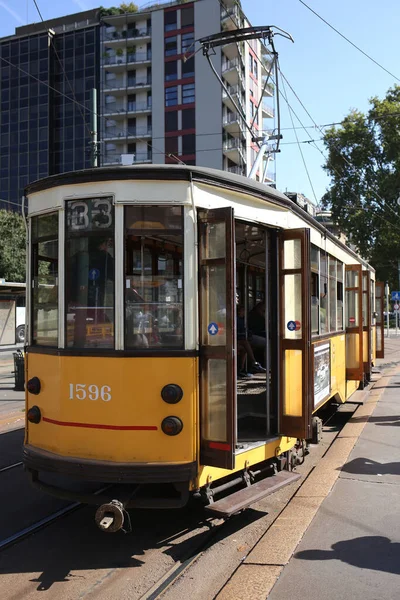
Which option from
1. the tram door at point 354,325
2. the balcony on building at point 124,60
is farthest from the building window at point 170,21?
the tram door at point 354,325

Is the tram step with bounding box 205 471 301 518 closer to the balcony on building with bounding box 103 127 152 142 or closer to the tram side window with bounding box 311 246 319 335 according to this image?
the tram side window with bounding box 311 246 319 335

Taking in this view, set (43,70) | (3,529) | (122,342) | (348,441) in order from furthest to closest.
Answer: (43,70), (348,441), (3,529), (122,342)

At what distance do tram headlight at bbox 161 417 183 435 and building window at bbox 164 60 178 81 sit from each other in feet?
171

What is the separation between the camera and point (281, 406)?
17.3 ft

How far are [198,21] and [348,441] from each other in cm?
5047

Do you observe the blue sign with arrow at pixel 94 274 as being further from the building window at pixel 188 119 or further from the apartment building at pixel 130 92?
the building window at pixel 188 119

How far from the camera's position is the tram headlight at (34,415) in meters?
4.52

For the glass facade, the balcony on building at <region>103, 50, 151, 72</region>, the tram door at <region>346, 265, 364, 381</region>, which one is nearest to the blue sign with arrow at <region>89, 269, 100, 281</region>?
the tram door at <region>346, 265, 364, 381</region>

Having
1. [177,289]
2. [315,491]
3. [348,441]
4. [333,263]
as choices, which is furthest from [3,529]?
[333,263]

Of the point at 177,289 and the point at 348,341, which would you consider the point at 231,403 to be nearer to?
the point at 177,289

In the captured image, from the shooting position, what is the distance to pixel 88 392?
4219 millimetres

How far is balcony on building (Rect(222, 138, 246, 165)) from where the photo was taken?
48.8 m

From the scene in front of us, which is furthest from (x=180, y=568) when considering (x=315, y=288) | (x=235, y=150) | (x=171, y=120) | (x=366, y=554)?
(x=171, y=120)

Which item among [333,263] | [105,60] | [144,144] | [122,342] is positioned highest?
[105,60]
